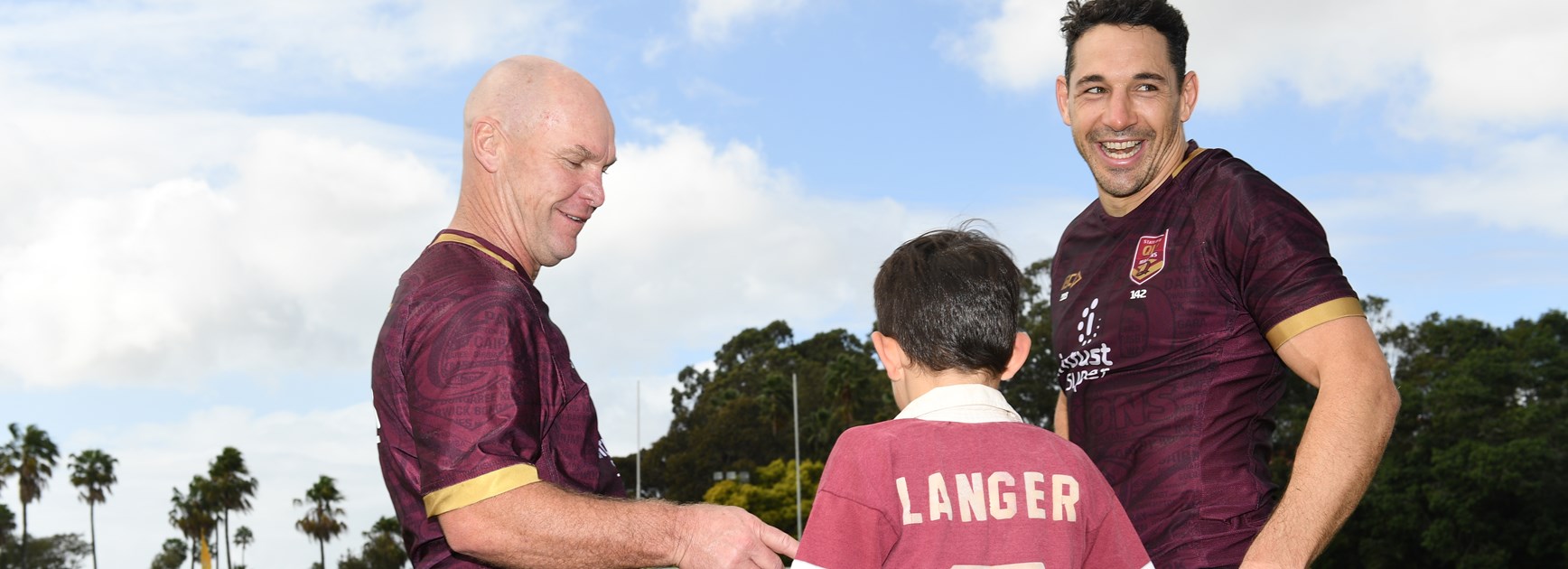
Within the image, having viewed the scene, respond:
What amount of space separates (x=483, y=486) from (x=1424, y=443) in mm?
51031

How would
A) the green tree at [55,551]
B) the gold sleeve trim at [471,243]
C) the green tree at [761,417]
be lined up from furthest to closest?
1. the green tree at [55,551]
2. the green tree at [761,417]
3. the gold sleeve trim at [471,243]

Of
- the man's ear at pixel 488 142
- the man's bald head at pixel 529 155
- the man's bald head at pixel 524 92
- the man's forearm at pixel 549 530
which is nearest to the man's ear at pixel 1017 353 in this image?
the man's forearm at pixel 549 530

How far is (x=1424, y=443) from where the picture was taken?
157 ft

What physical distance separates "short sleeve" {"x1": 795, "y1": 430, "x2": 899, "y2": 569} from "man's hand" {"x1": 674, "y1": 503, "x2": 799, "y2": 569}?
1.28 feet

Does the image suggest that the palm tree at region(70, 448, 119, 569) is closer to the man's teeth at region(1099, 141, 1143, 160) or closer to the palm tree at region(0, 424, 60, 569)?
the palm tree at region(0, 424, 60, 569)

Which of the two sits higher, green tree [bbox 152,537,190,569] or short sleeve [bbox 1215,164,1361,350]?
green tree [bbox 152,537,190,569]

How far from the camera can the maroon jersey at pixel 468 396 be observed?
3.38 meters

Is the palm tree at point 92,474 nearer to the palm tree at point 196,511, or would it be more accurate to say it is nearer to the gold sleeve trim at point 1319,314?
the palm tree at point 196,511

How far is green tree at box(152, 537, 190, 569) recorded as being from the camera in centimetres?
9850

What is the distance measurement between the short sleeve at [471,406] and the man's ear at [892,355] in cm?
95

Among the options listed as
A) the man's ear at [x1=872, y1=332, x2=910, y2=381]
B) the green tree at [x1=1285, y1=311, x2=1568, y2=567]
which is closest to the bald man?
the man's ear at [x1=872, y1=332, x2=910, y2=381]

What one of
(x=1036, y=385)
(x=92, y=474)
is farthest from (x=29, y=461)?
(x=1036, y=385)

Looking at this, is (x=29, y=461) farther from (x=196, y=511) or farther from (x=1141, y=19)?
(x=1141, y=19)

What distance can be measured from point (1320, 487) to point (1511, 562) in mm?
52042
